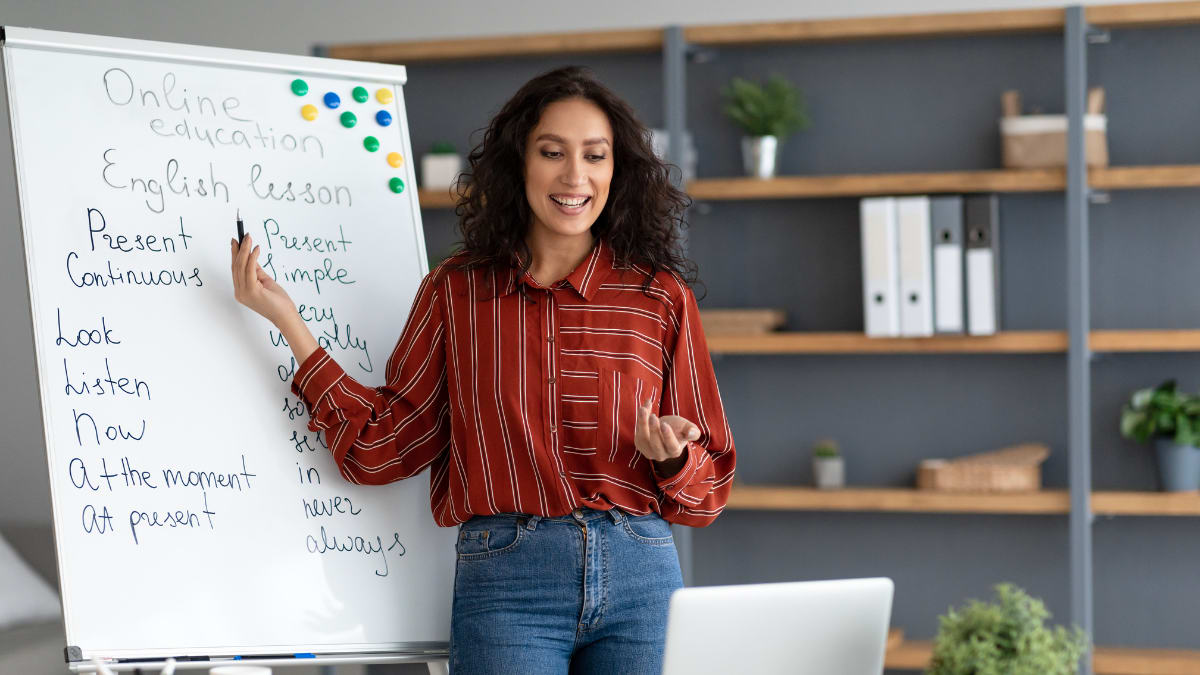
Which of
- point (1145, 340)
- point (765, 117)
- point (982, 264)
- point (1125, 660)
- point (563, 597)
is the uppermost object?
point (765, 117)

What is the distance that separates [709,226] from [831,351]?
551 millimetres

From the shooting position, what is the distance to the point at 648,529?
1602 mm

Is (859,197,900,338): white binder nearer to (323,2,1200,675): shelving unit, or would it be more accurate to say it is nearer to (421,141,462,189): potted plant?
(323,2,1200,675): shelving unit

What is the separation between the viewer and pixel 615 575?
1.55 m

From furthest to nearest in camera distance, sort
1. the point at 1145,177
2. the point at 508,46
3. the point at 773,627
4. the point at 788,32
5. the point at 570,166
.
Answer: the point at 508,46 → the point at 788,32 → the point at 1145,177 → the point at 570,166 → the point at 773,627

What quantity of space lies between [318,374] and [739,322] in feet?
5.77

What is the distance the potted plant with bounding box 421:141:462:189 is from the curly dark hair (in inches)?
67.4

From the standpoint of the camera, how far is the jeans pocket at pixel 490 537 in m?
1.56

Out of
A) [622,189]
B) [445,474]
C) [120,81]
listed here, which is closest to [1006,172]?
[622,189]

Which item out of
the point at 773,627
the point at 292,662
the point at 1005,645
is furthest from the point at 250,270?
the point at 1005,645

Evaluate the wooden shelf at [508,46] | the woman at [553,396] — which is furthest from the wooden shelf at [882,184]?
the woman at [553,396]

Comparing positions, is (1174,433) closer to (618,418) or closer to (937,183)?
(937,183)

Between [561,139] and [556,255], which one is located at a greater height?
[561,139]

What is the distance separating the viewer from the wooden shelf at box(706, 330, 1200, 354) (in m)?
3.00
